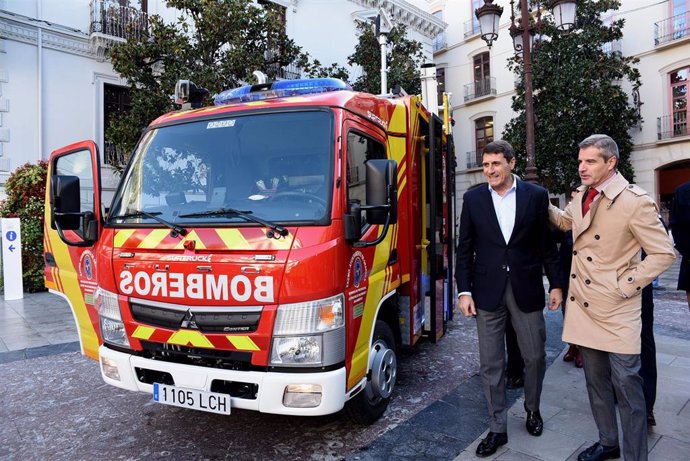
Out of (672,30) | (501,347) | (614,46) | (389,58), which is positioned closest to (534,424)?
(501,347)

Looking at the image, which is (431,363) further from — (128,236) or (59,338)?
(59,338)

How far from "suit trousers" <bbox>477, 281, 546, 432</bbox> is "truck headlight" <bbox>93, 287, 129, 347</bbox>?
246 cm

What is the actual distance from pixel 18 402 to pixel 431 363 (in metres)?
4.07

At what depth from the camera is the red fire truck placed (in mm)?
2729

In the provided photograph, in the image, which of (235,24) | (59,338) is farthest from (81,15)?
(59,338)

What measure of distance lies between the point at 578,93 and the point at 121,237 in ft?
59.6

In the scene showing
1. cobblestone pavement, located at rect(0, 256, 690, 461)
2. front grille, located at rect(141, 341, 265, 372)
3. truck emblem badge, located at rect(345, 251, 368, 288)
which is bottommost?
cobblestone pavement, located at rect(0, 256, 690, 461)

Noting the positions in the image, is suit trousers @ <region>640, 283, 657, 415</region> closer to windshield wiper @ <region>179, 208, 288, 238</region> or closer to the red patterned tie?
the red patterned tie

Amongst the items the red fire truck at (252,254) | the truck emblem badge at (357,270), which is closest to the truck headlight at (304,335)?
the red fire truck at (252,254)

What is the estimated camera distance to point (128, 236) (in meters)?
3.19

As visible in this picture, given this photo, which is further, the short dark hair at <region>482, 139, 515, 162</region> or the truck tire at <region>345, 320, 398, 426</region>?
the truck tire at <region>345, 320, 398, 426</region>

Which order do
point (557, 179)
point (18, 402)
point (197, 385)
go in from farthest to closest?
point (557, 179) < point (18, 402) < point (197, 385)

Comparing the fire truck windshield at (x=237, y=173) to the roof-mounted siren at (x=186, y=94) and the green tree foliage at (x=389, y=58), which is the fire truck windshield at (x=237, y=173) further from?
the green tree foliage at (x=389, y=58)

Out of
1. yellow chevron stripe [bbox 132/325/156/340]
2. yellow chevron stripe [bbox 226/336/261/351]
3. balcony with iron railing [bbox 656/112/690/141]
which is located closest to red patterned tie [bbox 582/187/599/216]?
yellow chevron stripe [bbox 226/336/261/351]
